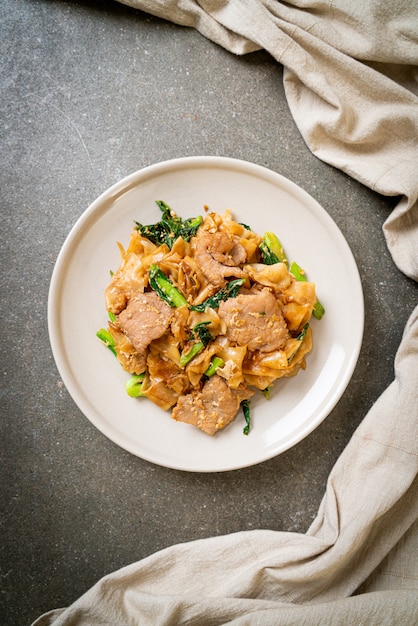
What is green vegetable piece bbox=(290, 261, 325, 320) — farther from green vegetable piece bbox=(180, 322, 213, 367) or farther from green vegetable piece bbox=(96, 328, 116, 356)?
green vegetable piece bbox=(96, 328, 116, 356)

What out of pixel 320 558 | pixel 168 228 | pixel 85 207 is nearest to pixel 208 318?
pixel 168 228

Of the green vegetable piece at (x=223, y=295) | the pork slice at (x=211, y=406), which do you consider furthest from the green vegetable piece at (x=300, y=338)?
the green vegetable piece at (x=223, y=295)

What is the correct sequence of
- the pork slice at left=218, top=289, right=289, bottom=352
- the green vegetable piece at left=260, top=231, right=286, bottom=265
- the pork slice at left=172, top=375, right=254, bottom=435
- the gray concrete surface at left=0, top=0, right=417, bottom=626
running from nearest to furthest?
the pork slice at left=218, top=289, right=289, bottom=352
the pork slice at left=172, top=375, right=254, bottom=435
the green vegetable piece at left=260, top=231, right=286, bottom=265
the gray concrete surface at left=0, top=0, right=417, bottom=626

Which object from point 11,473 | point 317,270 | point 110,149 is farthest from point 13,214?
point 317,270

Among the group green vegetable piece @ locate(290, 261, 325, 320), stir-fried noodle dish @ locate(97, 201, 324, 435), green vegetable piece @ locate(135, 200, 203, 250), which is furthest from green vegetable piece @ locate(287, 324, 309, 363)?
green vegetable piece @ locate(135, 200, 203, 250)

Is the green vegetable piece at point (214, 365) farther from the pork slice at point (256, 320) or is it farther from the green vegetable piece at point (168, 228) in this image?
the green vegetable piece at point (168, 228)
